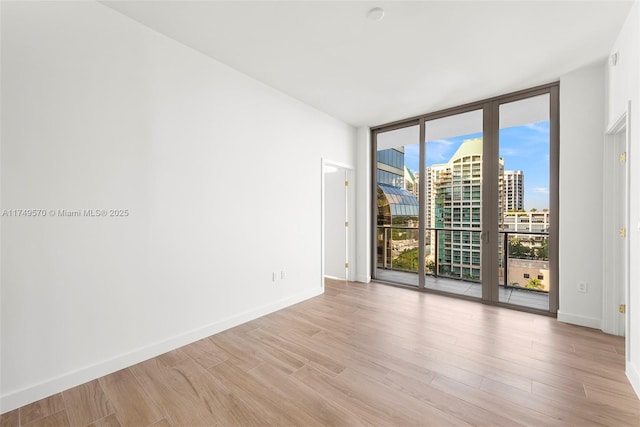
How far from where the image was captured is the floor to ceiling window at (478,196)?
351cm

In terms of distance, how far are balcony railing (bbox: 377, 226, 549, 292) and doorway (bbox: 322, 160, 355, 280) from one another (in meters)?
0.69

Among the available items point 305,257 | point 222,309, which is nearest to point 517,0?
point 305,257

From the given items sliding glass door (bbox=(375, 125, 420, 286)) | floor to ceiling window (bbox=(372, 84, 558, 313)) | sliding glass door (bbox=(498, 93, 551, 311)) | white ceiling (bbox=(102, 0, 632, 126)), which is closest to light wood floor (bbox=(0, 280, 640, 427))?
sliding glass door (bbox=(498, 93, 551, 311))

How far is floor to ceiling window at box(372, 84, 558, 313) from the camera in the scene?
351 cm

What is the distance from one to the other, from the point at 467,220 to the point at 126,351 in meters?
4.53

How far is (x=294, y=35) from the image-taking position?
96.3 inches

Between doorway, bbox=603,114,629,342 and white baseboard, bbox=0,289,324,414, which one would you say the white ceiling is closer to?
doorway, bbox=603,114,629,342

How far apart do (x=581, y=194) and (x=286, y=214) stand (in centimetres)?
343

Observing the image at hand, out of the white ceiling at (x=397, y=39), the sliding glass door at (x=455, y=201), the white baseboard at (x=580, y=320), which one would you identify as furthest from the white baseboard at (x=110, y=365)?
the white baseboard at (x=580, y=320)

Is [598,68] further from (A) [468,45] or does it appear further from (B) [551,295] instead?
(B) [551,295]

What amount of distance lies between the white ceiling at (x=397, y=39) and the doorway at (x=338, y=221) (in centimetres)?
186

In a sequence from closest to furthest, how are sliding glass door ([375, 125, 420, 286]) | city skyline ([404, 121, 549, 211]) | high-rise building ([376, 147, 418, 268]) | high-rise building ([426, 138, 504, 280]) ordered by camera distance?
city skyline ([404, 121, 549, 211]), high-rise building ([426, 138, 504, 280]), sliding glass door ([375, 125, 420, 286]), high-rise building ([376, 147, 418, 268])

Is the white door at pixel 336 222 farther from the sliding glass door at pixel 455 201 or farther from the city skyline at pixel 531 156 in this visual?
the city skyline at pixel 531 156

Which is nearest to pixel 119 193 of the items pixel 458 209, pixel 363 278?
pixel 363 278
